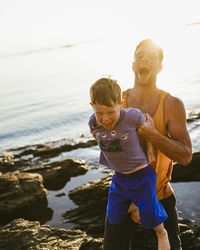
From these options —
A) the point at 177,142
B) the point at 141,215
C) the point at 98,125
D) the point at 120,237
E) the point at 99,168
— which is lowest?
the point at 99,168

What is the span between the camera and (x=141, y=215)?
3.26 meters

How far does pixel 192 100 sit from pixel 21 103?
16.1 metres

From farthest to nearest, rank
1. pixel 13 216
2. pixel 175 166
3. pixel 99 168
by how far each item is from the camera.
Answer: pixel 99 168 → pixel 175 166 → pixel 13 216

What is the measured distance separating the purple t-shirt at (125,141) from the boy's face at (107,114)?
0.30 feet

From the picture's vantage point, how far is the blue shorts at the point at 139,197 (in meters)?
3.24

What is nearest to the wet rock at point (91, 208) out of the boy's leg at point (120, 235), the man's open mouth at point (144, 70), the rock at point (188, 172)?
the rock at point (188, 172)

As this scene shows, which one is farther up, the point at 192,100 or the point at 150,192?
the point at 150,192

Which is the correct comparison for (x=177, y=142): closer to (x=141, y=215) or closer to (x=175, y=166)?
(x=141, y=215)

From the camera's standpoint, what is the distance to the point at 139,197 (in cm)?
328

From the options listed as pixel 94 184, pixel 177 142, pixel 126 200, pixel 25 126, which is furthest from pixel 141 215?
pixel 25 126

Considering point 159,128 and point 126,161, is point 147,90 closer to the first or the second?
point 159,128

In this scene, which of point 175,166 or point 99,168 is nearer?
A: point 175,166

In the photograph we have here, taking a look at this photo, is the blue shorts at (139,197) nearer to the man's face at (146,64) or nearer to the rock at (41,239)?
the man's face at (146,64)

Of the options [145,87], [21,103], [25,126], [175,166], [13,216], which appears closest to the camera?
[145,87]
